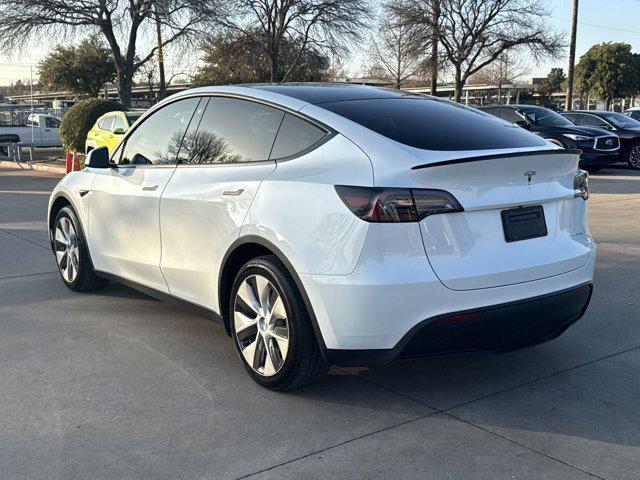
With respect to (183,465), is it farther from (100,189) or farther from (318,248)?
(100,189)

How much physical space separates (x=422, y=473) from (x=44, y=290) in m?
4.21

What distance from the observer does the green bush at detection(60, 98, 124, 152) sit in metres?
19.8

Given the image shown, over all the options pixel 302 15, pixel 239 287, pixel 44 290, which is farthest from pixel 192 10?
pixel 239 287

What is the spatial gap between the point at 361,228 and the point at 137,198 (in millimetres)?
2173

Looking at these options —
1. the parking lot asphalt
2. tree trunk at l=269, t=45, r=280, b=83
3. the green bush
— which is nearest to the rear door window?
the green bush

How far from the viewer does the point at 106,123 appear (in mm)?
16047

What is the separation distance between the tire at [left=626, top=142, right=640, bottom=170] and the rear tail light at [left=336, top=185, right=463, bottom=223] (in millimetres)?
15819

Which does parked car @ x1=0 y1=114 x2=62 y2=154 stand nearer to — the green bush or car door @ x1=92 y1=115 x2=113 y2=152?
the green bush

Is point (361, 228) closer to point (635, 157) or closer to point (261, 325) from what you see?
point (261, 325)

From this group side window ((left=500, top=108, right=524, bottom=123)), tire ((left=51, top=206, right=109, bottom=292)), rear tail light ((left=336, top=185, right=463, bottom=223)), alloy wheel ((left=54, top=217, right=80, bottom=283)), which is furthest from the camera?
side window ((left=500, top=108, right=524, bottom=123))

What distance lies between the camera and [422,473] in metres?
2.98

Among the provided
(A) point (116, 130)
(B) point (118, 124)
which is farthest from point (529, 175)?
(B) point (118, 124)

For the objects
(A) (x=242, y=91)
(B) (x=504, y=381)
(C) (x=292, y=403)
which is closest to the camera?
(C) (x=292, y=403)

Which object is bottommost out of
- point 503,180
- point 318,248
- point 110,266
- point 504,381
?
point 504,381
